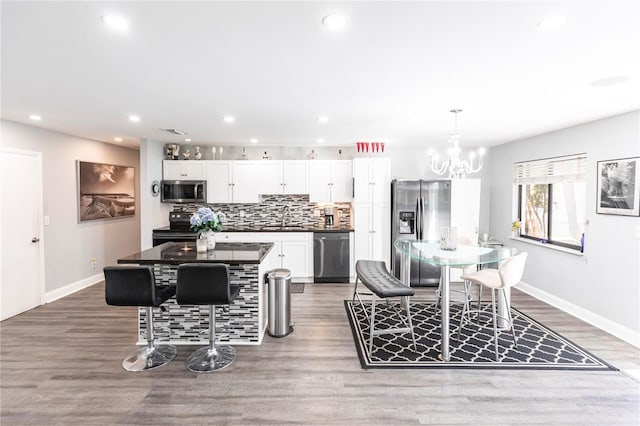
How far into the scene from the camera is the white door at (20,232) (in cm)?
404

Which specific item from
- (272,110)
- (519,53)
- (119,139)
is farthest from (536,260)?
(119,139)

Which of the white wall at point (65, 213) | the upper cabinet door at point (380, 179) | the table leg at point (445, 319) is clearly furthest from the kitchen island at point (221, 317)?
the upper cabinet door at point (380, 179)

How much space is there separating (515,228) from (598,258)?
64.3 inches

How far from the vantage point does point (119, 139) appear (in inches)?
216

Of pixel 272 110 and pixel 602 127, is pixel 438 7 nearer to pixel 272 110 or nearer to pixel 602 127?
pixel 272 110

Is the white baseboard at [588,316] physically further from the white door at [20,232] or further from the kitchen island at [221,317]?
the white door at [20,232]

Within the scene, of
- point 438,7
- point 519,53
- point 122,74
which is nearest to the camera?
point 438,7

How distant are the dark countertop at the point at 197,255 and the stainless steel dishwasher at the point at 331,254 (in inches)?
78.9

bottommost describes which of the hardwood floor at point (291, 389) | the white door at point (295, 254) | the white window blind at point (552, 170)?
the hardwood floor at point (291, 389)

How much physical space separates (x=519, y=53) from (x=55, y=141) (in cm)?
583

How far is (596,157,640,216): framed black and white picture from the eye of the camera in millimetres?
3461

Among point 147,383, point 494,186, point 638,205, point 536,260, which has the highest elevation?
point 494,186

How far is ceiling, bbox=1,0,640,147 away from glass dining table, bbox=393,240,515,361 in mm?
1543

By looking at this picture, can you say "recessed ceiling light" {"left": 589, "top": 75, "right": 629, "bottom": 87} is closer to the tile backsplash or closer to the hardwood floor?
the hardwood floor
